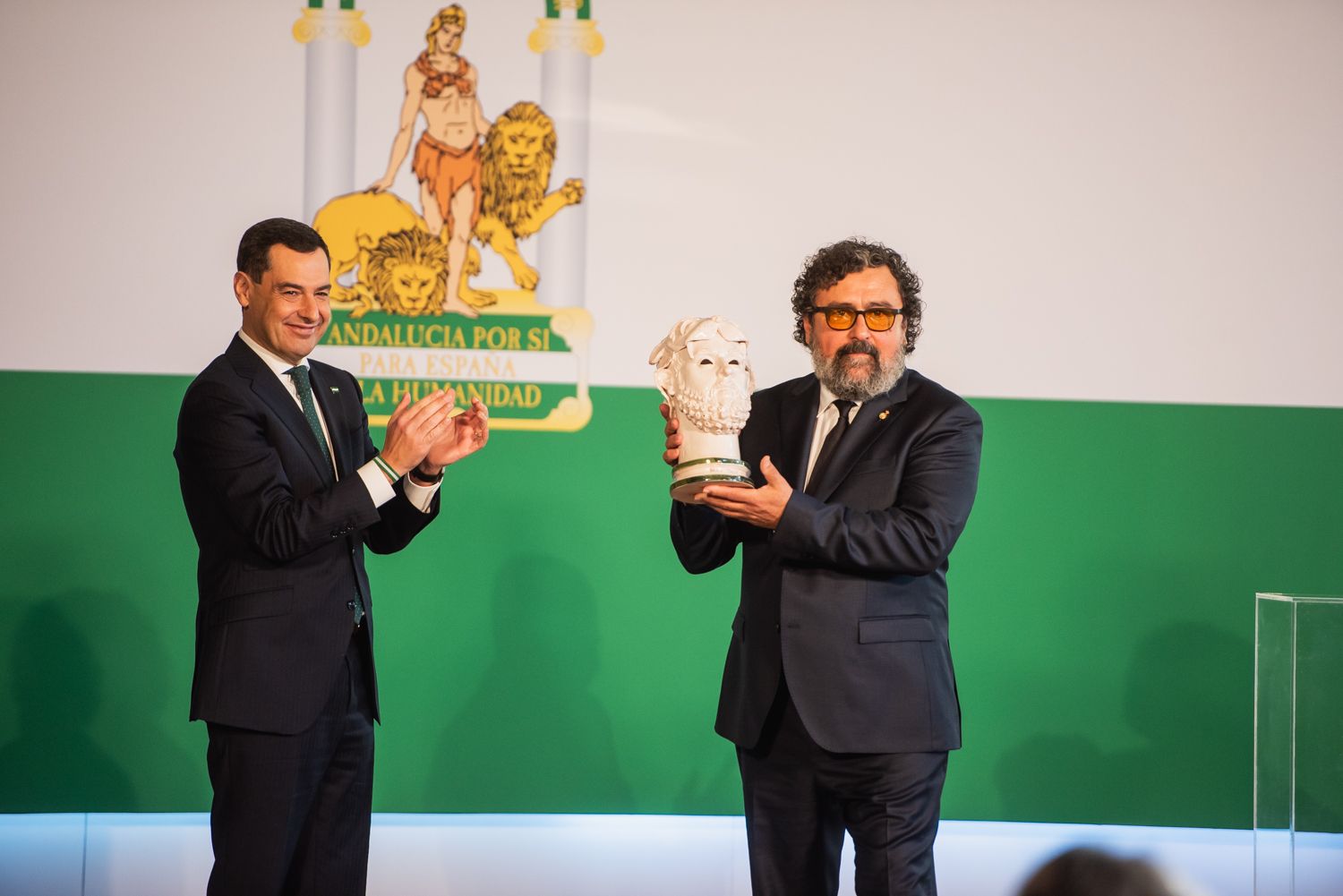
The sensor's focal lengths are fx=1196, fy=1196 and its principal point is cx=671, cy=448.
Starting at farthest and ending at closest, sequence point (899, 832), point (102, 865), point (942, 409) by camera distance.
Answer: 1. point (102, 865)
2. point (942, 409)
3. point (899, 832)

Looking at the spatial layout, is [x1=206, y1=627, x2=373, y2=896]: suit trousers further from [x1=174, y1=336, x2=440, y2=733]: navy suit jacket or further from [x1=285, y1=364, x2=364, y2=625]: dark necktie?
[x1=285, y1=364, x2=364, y2=625]: dark necktie

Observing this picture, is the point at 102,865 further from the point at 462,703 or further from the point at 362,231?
the point at 362,231

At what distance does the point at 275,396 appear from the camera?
2521 millimetres

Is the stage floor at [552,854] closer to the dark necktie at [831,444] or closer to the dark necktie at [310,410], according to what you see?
the dark necktie at [310,410]

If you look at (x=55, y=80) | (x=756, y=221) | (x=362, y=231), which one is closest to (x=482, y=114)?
(x=362, y=231)

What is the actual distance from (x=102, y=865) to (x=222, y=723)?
1.97 metres

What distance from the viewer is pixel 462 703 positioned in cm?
399

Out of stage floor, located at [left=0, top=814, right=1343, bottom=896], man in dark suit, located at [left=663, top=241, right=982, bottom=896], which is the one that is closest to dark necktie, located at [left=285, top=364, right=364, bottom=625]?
man in dark suit, located at [left=663, top=241, right=982, bottom=896]

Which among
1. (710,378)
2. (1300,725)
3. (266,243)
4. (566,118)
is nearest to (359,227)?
(566,118)

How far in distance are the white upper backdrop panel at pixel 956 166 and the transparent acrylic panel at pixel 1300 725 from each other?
1.36m

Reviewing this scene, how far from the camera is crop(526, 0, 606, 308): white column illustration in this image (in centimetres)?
397

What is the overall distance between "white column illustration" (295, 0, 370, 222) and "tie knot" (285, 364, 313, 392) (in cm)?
149

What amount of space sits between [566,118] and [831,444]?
1924mm

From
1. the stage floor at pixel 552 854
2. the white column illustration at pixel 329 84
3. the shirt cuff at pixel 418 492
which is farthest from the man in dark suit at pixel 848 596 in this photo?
the white column illustration at pixel 329 84
